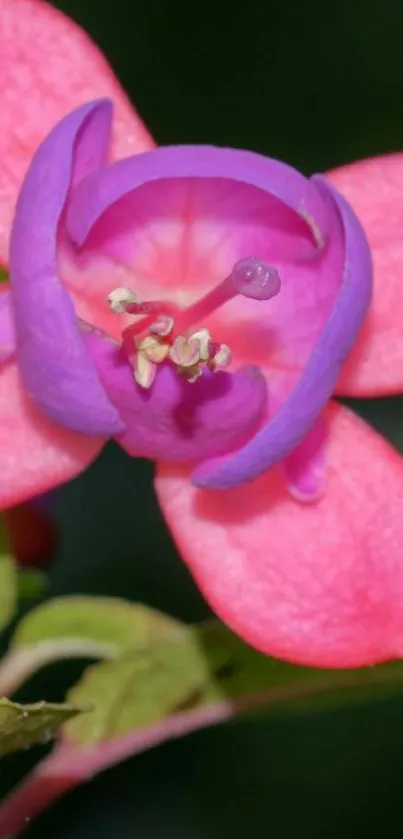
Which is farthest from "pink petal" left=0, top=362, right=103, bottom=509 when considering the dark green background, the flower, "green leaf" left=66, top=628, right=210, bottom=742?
the dark green background

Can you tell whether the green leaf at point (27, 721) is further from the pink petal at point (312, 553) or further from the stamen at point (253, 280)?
the stamen at point (253, 280)

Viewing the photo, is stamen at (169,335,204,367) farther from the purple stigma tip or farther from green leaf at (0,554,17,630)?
green leaf at (0,554,17,630)

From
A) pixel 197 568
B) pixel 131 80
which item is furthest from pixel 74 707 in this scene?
pixel 131 80

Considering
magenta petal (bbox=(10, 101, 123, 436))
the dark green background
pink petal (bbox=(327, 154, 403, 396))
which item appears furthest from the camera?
the dark green background

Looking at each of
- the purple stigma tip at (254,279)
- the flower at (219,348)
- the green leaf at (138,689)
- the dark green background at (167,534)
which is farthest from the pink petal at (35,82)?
the dark green background at (167,534)

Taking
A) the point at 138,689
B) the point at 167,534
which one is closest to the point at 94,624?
the point at 138,689
